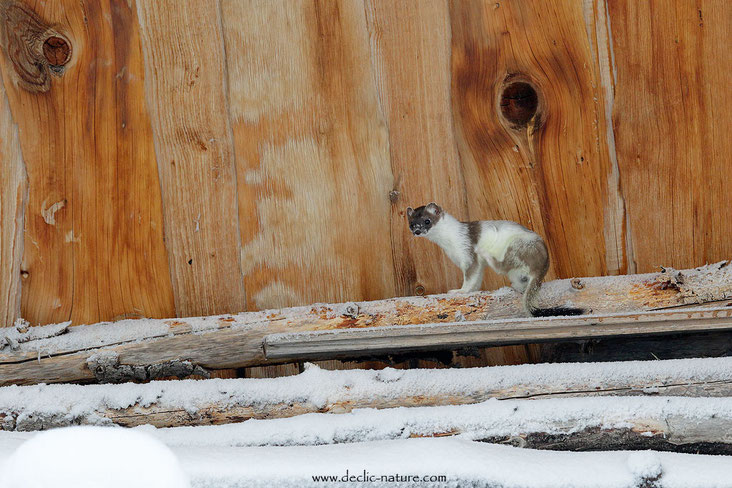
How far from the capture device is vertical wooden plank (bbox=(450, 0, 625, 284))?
1.91m

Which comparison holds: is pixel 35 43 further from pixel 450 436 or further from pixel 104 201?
pixel 450 436

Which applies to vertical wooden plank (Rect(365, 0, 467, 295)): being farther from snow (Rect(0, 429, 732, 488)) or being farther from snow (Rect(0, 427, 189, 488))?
snow (Rect(0, 427, 189, 488))

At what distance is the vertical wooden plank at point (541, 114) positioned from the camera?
1.91 meters

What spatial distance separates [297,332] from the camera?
166 centimetres

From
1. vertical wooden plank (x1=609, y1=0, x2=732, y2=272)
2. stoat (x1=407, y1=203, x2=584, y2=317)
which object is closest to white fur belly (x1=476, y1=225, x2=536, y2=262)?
stoat (x1=407, y1=203, x2=584, y2=317)

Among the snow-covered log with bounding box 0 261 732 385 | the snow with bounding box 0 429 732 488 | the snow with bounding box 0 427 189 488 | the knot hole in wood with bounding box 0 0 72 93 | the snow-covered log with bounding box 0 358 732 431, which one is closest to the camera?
the snow with bounding box 0 427 189 488

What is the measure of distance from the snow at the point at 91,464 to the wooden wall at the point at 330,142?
848 mm

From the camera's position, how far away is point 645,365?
1510mm

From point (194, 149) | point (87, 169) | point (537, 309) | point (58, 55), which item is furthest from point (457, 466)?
point (58, 55)

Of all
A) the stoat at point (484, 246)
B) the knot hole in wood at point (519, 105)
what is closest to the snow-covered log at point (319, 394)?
the stoat at point (484, 246)

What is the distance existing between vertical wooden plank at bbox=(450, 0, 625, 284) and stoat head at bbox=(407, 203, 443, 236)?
252 millimetres

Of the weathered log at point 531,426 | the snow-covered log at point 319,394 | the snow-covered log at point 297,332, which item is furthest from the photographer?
the snow-covered log at point 297,332

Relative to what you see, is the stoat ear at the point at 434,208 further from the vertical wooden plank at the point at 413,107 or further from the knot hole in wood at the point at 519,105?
the knot hole in wood at the point at 519,105

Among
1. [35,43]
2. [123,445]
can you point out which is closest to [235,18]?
[35,43]
